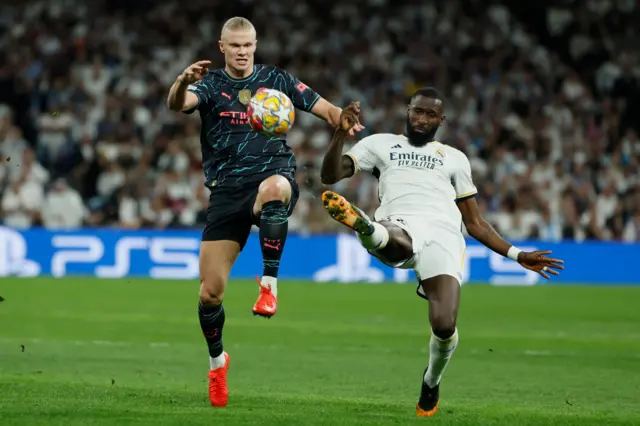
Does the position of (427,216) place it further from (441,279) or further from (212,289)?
(212,289)

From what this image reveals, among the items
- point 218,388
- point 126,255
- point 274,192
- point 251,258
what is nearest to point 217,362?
point 218,388

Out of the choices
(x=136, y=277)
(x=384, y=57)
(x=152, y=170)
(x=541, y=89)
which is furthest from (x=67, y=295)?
(x=541, y=89)

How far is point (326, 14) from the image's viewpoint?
90.3ft

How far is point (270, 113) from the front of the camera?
28.0 ft

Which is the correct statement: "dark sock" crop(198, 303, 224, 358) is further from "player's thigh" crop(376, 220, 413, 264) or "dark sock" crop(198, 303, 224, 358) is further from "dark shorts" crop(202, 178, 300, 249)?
"player's thigh" crop(376, 220, 413, 264)

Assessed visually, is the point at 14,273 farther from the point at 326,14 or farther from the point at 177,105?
the point at 177,105

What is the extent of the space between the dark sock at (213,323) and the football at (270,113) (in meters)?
1.35

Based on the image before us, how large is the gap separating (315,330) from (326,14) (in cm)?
1339

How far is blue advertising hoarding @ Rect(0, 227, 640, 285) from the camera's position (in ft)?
73.3

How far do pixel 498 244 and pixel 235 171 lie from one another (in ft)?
6.42

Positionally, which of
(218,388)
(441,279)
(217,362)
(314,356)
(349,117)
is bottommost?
(314,356)

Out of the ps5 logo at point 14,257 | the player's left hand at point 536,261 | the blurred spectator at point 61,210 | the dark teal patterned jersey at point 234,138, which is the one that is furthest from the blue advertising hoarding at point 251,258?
the player's left hand at point 536,261

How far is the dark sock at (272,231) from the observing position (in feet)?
28.3

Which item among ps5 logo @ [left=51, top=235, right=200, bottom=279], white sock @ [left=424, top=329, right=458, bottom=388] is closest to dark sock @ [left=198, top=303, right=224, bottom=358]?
white sock @ [left=424, top=329, right=458, bottom=388]
